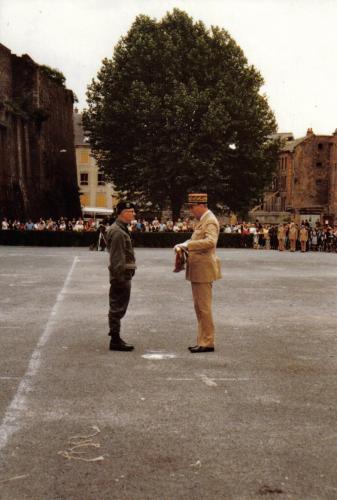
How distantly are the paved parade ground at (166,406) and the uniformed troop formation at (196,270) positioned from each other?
24 cm

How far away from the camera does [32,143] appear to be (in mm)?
50219

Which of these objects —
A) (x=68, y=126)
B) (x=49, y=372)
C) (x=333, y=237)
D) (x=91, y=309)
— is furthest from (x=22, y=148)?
(x=49, y=372)

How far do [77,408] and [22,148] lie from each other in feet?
147

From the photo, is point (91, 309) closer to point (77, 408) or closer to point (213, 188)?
point (77, 408)

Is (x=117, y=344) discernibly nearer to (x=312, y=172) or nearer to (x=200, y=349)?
(x=200, y=349)

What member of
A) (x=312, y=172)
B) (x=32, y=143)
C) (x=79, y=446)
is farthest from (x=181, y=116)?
(x=312, y=172)

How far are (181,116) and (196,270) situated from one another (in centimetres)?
3148

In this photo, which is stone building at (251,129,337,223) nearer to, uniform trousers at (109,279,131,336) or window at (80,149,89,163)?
window at (80,149,89,163)

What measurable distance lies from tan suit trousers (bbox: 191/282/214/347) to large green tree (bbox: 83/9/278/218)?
30.7m

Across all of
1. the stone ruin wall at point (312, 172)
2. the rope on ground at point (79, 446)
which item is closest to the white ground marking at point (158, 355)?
the rope on ground at point (79, 446)

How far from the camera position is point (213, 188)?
39.7 metres

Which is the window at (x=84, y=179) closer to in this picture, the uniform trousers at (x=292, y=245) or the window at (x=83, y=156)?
the window at (x=83, y=156)

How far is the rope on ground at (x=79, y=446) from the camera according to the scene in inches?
169

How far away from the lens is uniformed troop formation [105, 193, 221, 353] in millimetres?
8062
